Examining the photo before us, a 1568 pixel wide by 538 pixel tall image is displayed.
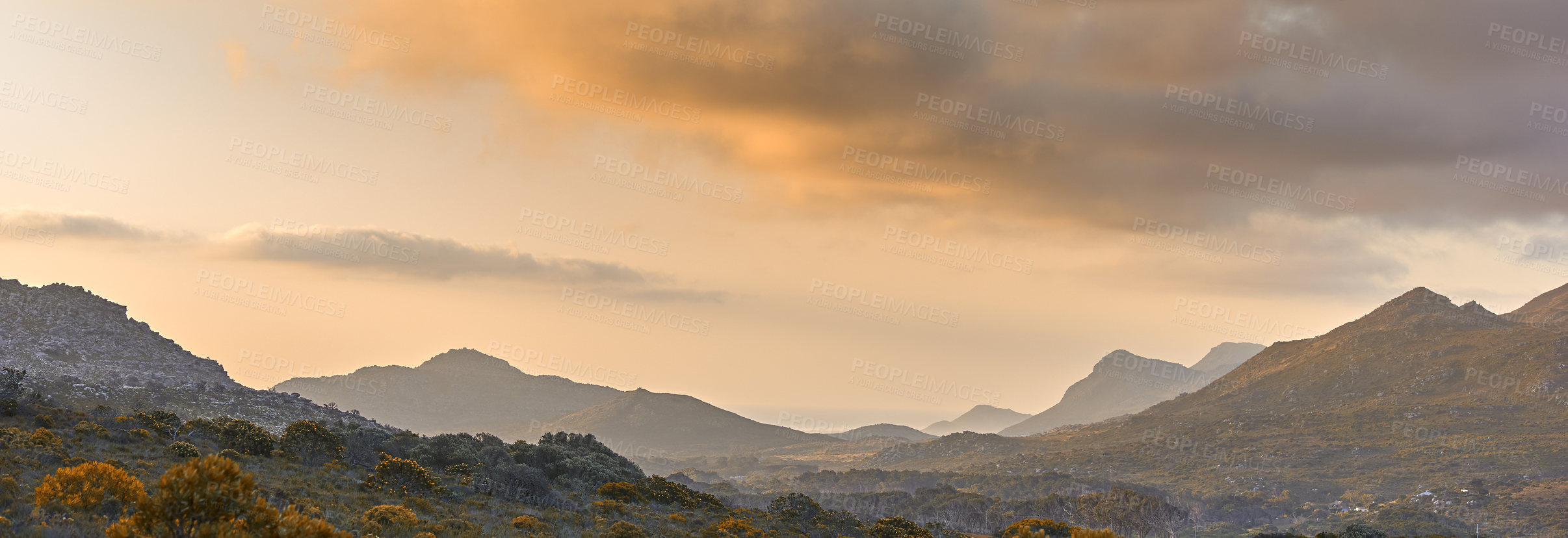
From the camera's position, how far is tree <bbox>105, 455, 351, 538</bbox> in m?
11.7

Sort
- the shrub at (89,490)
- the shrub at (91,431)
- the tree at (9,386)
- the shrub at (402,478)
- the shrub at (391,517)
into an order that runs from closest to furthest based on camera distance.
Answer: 1. the shrub at (89,490)
2. the shrub at (391,517)
3. the shrub at (91,431)
4. the shrub at (402,478)
5. the tree at (9,386)

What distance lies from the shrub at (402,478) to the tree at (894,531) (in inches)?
1072

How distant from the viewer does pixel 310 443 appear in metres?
41.3

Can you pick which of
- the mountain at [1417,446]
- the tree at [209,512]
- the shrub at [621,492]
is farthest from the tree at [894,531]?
the mountain at [1417,446]

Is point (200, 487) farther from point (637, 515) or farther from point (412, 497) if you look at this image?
point (637, 515)

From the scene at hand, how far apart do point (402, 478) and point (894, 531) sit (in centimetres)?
2983

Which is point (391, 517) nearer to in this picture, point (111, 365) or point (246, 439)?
point (246, 439)

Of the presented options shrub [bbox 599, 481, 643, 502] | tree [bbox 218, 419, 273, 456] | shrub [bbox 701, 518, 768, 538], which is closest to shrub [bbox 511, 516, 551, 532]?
shrub [bbox 701, 518, 768, 538]

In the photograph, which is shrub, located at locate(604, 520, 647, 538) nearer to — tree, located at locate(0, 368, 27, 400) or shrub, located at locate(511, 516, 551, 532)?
shrub, located at locate(511, 516, 551, 532)

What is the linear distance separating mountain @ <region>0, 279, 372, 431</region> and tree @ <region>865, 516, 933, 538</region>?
54697 mm

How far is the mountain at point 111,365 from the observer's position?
216ft

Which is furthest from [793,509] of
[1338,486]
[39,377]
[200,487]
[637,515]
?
[1338,486]

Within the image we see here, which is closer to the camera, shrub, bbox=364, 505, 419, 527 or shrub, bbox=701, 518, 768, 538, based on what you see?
shrub, bbox=364, 505, 419, 527

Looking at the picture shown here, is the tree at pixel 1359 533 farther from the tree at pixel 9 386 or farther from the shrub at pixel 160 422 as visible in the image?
the tree at pixel 9 386
